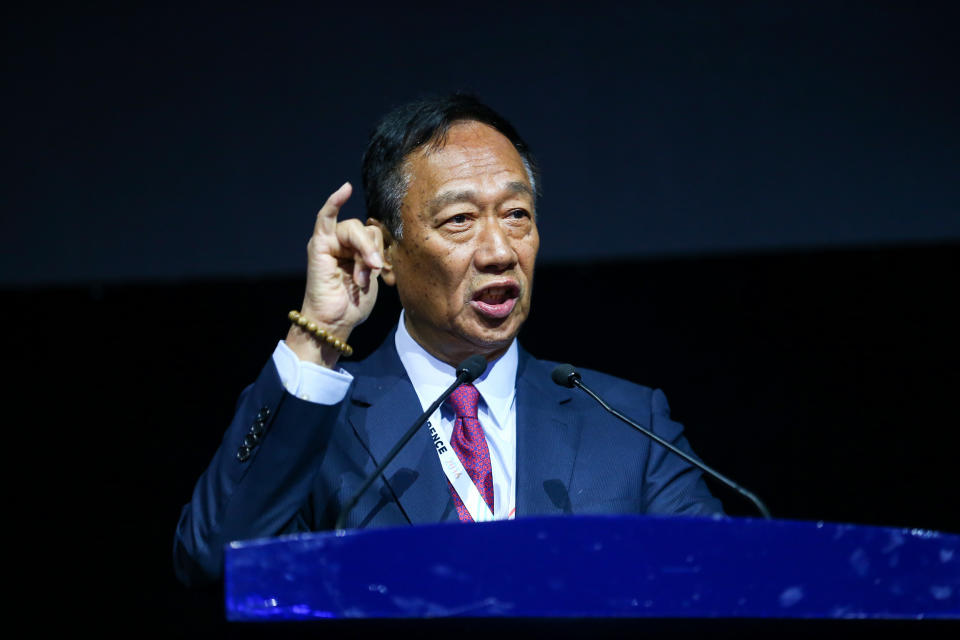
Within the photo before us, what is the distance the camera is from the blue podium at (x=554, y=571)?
1.04 m

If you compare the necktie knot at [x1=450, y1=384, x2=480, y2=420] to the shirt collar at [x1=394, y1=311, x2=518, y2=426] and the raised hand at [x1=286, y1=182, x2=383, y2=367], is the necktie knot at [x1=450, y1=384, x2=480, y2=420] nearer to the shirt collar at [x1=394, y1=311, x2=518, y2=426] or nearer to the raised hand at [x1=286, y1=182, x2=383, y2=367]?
the shirt collar at [x1=394, y1=311, x2=518, y2=426]

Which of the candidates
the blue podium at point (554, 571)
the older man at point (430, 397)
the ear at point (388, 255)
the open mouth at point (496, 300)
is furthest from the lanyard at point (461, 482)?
the blue podium at point (554, 571)

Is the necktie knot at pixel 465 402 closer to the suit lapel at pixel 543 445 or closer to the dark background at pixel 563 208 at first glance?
the suit lapel at pixel 543 445

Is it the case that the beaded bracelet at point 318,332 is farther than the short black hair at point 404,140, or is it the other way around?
the short black hair at point 404,140

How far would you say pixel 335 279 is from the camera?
176cm

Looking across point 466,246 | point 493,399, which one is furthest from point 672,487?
point 466,246

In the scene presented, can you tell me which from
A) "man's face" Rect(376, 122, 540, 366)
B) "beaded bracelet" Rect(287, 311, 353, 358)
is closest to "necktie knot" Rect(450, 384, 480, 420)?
"man's face" Rect(376, 122, 540, 366)

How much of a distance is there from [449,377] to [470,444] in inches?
8.1

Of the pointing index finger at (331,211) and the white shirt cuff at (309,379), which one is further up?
the pointing index finger at (331,211)

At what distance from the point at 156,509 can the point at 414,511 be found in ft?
4.36

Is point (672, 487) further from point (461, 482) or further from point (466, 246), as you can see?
point (466, 246)

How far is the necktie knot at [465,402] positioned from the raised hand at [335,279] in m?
0.30

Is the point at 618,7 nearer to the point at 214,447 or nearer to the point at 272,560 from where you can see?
the point at 214,447

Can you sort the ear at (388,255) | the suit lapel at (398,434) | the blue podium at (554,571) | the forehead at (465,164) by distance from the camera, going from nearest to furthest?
the blue podium at (554,571)
the suit lapel at (398,434)
the forehead at (465,164)
the ear at (388,255)
